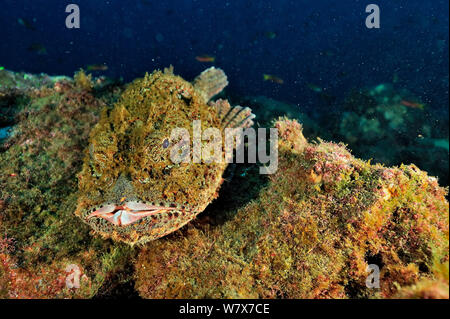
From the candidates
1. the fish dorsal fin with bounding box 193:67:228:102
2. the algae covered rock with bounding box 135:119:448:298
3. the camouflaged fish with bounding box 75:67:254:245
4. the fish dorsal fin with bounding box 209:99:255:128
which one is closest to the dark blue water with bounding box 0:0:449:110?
the fish dorsal fin with bounding box 193:67:228:102

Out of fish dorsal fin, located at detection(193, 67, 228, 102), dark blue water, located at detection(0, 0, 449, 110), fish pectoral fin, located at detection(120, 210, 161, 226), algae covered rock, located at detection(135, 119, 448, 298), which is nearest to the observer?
algae covered rock, located at detection(135, 119, 448, 298)

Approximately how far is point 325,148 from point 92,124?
5406mm

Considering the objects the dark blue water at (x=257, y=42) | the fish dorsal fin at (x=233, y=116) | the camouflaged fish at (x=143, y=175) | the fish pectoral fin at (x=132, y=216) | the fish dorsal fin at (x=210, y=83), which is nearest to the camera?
the fish pectoral fin at (x=132, y=216)

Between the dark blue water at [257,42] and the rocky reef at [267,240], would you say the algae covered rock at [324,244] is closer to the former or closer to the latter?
the rocky reef at [267,240]

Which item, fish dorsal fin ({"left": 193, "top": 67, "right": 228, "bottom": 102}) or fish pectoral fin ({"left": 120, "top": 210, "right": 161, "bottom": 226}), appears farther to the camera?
fish dorsal fin ({"left": 193, "top": 67, "right": 228, "bottom": 102})

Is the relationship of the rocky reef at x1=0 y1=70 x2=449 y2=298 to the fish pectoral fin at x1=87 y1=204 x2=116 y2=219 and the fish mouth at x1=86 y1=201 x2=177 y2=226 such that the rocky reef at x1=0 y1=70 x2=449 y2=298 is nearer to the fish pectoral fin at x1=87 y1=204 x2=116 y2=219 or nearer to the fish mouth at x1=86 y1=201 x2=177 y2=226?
the fish mouth at x1=86 y1=201 x2=177 y2=226

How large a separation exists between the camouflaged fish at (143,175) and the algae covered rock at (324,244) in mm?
584

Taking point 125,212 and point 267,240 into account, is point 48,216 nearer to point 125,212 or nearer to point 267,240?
point 125,212

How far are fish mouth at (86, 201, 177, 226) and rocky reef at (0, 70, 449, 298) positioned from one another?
28.1 inches

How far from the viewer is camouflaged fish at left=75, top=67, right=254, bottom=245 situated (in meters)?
3.07

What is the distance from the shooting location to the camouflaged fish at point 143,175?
10.1 feet

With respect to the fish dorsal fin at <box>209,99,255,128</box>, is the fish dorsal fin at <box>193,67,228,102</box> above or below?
above

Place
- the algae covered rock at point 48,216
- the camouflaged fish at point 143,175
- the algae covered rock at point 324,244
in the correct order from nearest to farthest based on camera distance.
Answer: the algae covered rock at point 324,244 → the camouflaged fish at point 143,175 → the algae covered rock at point 48,216

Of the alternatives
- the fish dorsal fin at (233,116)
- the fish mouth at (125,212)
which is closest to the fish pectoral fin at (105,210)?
the fish mouth at (125,212)
